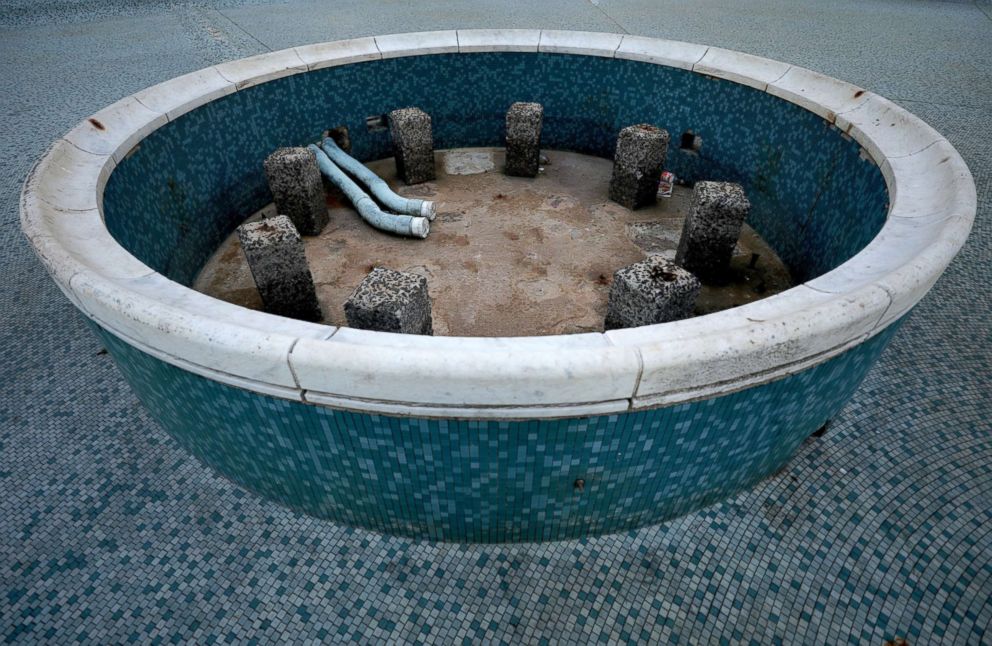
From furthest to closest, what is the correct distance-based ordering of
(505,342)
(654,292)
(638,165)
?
(638,165) < (654,292) < (505,342)

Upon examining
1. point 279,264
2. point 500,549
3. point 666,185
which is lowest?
point 500,549

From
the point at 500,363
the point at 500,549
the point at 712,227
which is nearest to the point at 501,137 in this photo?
the point at 712,227

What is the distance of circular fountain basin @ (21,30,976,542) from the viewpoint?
2.38 metres

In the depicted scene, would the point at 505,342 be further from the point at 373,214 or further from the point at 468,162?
the point at 468,162

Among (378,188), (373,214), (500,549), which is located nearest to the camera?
(500,549)

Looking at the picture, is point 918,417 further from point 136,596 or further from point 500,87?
point 500,87

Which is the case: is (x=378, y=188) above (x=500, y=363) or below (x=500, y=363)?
below

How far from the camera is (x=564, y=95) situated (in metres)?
6.96

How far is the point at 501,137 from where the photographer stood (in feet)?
24.2

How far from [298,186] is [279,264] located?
1.33 meters

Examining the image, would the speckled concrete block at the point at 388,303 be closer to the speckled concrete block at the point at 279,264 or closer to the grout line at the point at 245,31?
the speckled concrete block at the point at 279,264

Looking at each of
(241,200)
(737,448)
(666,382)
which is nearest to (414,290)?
(666,382)

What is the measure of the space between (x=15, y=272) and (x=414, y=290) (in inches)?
160

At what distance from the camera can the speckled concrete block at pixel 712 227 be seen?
4.73 metres
